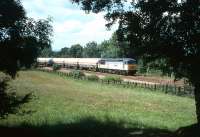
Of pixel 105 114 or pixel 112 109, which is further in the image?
pixel 112 109

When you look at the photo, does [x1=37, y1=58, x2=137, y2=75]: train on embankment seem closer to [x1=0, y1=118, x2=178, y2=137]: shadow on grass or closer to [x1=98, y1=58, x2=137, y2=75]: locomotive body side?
[x1=98, y1=58, x2=137, y2=75]: locomotive body side

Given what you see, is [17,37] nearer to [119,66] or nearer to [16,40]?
[16,40]

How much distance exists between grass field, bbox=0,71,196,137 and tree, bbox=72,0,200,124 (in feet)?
13.4

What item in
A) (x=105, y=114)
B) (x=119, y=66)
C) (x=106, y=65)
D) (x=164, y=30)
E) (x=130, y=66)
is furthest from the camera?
(x=106, y=65)

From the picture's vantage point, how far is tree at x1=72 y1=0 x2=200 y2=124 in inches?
634

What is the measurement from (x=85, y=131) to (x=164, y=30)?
26.4 feet

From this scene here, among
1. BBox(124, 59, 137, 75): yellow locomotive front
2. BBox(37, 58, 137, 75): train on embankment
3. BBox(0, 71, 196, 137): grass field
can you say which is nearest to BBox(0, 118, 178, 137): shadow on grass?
BBox(0, 71, 196, 137): grass field

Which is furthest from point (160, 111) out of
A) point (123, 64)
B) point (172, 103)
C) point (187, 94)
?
point (123, 64)

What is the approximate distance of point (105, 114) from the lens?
29.4 meters

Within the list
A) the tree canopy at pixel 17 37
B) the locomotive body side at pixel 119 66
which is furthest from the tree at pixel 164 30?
the locomotive body side at pixel 119 66

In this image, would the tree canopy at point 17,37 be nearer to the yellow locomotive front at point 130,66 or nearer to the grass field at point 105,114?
the grass field at point 105,114

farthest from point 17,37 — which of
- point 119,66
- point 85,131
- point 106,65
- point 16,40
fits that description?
point 106,65

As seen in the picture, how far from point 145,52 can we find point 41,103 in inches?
751

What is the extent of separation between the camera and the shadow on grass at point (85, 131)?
18312 millimetres
